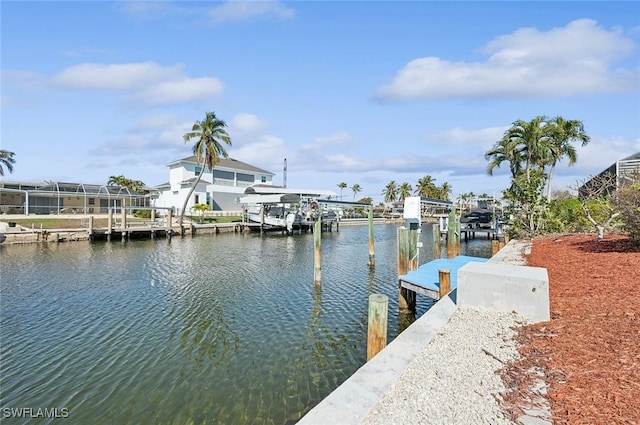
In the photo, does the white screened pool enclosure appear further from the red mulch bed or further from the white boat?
the red mulch bed

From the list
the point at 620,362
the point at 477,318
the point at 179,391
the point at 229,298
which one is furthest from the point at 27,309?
the point at 620,362

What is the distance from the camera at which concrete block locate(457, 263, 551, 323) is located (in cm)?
628

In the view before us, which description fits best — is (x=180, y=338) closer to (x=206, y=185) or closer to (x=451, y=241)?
(x=451, y=241)

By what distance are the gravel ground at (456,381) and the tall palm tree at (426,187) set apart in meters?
89.4

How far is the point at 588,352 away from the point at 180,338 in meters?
8.53

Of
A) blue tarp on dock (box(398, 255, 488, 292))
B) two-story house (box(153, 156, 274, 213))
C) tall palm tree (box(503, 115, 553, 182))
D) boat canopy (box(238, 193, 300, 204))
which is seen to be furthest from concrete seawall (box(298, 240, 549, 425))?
two-story house (box(153, 156, 274, 213))

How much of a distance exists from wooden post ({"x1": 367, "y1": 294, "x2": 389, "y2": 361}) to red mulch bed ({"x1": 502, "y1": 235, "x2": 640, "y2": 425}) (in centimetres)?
211

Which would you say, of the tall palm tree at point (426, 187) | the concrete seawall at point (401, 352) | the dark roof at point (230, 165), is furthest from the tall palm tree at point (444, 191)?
the concrete seawall at point (401, 352)

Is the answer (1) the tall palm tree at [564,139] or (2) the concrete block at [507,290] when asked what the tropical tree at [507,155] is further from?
(2) the concrete block at [507,290]

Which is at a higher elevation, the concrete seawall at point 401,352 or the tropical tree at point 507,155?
the tropical tree at point 507,155

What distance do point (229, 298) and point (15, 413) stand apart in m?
7.15

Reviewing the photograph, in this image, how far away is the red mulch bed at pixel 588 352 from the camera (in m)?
3.53

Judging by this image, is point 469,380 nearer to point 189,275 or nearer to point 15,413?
point 15,413

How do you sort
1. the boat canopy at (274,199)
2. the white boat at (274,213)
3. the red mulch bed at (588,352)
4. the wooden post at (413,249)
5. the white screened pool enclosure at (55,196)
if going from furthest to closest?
the white screened pool enclosure at (55,196)
the white boat at (274,213)
the boat canopy at (274,199)
the wooden post at (413,249)
the red mulch bed at (588,352)
